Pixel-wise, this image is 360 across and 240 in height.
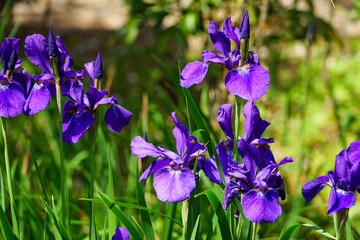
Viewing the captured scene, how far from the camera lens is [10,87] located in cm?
128

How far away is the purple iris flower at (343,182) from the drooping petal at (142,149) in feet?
1.27

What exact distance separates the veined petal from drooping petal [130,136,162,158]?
17 centimetres

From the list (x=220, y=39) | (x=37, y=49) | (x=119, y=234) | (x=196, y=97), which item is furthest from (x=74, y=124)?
(x=196, y=97)

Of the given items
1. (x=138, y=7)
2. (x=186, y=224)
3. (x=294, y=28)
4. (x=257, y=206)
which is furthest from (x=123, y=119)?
(x=294, y=28)

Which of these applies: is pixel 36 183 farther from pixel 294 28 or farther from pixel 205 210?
pixel 294 28

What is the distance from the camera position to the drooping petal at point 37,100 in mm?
1273

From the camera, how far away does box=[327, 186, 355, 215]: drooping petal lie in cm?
113

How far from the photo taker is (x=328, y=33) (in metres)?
3.14

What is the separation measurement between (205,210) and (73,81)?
0.75 metres

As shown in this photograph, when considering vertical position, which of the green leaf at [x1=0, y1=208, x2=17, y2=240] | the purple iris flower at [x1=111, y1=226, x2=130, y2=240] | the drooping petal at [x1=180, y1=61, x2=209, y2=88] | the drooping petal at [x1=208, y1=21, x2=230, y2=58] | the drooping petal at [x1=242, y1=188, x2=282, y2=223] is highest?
the drooping petal at [x1=208, y1=21, x2=230, y2=58]

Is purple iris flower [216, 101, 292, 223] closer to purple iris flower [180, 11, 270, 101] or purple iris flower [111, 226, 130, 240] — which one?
purple iris flower [180, 11, 270, 101]

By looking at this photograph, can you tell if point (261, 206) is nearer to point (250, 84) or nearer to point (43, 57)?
point (250, 84)

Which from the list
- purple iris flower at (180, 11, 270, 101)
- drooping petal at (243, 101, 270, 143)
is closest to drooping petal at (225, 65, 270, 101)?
purple iris flower at (180, 11, 270, 101)

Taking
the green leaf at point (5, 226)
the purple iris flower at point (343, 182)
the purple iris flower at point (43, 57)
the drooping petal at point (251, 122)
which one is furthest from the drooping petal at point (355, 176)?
the green leaf at point (5, 226)
